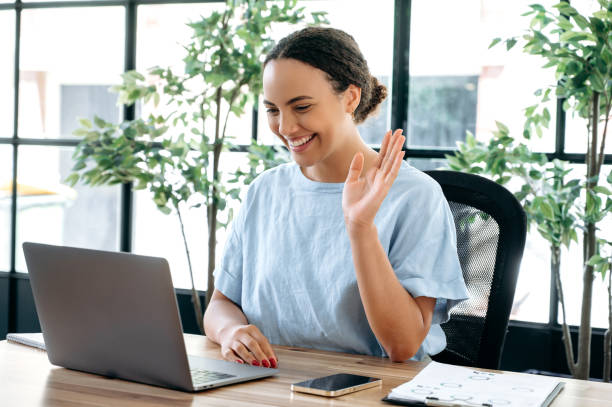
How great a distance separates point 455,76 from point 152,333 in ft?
7.48

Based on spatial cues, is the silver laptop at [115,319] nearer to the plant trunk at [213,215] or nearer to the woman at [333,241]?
the woman at [333,241]

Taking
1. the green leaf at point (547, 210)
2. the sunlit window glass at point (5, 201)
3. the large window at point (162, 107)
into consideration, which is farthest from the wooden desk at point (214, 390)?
the sunlit window glass at point (5, 201)

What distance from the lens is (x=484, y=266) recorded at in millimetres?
1602

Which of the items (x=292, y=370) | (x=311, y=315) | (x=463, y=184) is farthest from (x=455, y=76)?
(x=292, y=370)

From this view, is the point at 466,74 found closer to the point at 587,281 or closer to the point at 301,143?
the point at 587,281

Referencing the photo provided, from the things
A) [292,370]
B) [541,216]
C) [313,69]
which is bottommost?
[292,370]

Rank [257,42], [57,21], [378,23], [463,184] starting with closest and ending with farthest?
[463,184] < [257,42] < [378,23] < [57,21]

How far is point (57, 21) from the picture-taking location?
383 centimetres

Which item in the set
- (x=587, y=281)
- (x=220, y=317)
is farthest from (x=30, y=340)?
(x=587, y=281)

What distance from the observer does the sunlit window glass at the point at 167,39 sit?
3469mm

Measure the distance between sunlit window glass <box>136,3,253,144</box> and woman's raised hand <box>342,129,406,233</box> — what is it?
6.84ft

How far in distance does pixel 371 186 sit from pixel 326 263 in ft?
0.83

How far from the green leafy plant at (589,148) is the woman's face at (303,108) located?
1.08m

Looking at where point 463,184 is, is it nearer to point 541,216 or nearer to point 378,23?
point 541,216
